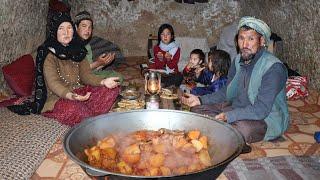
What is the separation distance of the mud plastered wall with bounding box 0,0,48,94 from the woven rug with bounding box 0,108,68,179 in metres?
0.98

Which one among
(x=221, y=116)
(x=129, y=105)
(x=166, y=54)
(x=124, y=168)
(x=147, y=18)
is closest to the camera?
(x=124, y=168)

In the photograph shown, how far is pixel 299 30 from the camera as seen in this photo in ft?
20.3

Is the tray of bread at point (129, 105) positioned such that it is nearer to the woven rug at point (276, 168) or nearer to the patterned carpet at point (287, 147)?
the patterned carpet at point (287, 147)

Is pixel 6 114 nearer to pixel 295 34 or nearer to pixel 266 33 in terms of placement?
pixel 266 33

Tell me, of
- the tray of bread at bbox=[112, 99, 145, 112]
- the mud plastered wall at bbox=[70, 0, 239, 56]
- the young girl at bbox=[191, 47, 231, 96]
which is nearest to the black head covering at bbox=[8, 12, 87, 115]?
the tray of bread at bbox=[112, 99, 145, 112]

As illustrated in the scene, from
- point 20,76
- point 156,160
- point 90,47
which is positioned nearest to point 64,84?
point 20,76

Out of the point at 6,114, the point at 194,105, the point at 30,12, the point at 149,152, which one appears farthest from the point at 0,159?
the point at 30,12

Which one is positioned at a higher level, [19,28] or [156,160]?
[19,28]

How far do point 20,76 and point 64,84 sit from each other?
30.6 inches

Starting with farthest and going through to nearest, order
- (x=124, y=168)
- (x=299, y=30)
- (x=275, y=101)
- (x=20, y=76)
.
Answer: (x=299, y=30) < (x=20, y=76) < (x=275, y=101) < (x=124, y=168)

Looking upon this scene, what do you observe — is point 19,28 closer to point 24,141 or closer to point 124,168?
point 24,141

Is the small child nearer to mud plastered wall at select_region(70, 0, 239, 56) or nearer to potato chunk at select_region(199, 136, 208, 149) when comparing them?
mud plastered wall at select_region(70, 0, 239, 56)

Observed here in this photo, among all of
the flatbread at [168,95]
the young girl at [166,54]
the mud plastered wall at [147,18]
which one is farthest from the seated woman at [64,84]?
the mud plastered wall at [147,18]

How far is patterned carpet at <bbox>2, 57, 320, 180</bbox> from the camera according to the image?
137 inches
